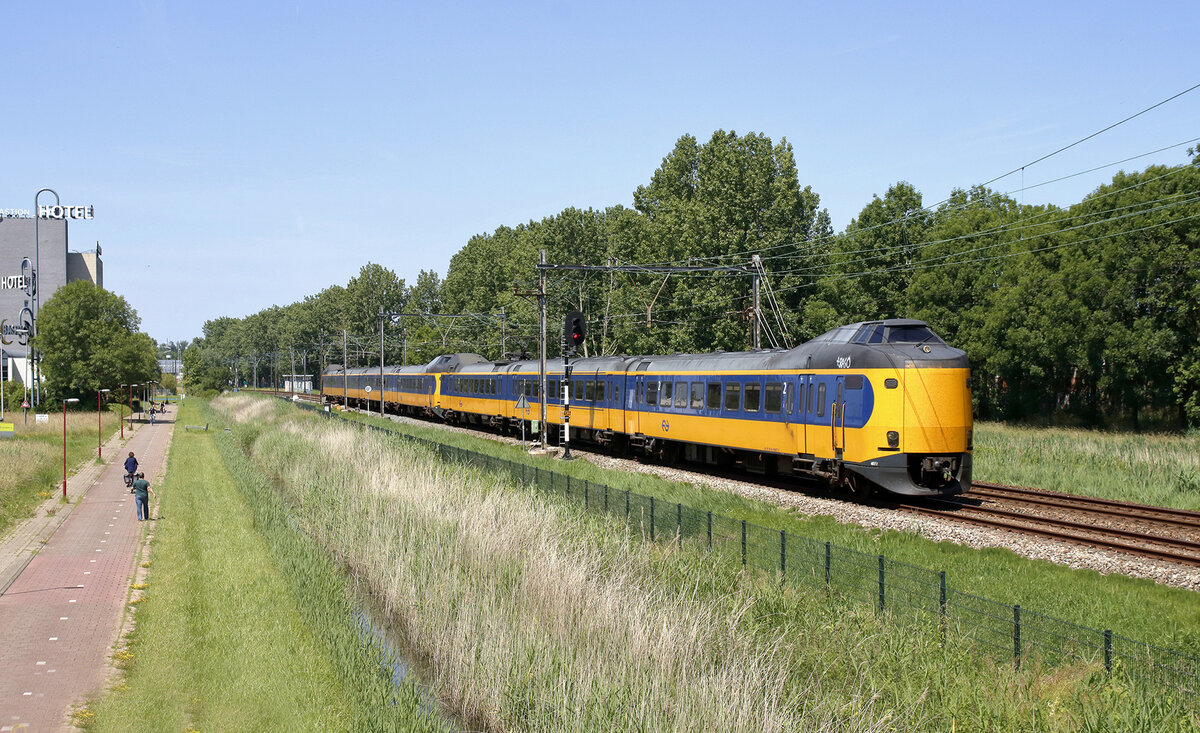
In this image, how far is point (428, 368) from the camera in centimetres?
5831

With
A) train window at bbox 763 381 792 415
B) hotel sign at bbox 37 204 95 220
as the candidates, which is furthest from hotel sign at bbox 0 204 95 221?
train window at bbox 763 381 792 415

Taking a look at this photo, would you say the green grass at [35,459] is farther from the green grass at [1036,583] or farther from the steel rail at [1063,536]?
the steel rail at [1063,536]

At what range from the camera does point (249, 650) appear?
12.7 m

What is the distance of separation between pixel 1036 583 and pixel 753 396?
33.1 ft

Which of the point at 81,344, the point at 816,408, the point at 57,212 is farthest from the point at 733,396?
the point at 57,212

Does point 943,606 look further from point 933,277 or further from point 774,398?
point 933,277

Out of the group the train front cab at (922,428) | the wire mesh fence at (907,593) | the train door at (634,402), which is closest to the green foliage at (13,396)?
the train door at (634,402)

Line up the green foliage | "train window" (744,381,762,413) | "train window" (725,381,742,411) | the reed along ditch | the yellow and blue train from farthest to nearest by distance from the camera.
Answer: the green foliage, "train window" (725,381,742,411), "train window" (744,381,762,413), the yellow and blue train, the reed along ditch

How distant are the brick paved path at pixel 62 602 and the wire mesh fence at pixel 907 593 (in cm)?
866

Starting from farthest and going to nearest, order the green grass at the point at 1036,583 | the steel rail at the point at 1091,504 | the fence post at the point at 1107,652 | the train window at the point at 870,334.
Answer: the train window at the point at 870,334, the steel rail at the point at 1091,504, the green grass at the point at 1036,583, the fence post at the point at 1107,652

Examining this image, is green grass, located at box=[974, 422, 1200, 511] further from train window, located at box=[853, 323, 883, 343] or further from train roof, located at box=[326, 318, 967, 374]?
train window, located at box=[853, 323, 883, 343]

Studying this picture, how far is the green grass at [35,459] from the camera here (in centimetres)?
2519

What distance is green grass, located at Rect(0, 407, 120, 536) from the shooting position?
25.2 m

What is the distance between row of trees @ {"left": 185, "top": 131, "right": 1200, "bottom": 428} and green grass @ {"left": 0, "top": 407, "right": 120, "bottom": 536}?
17473mm
